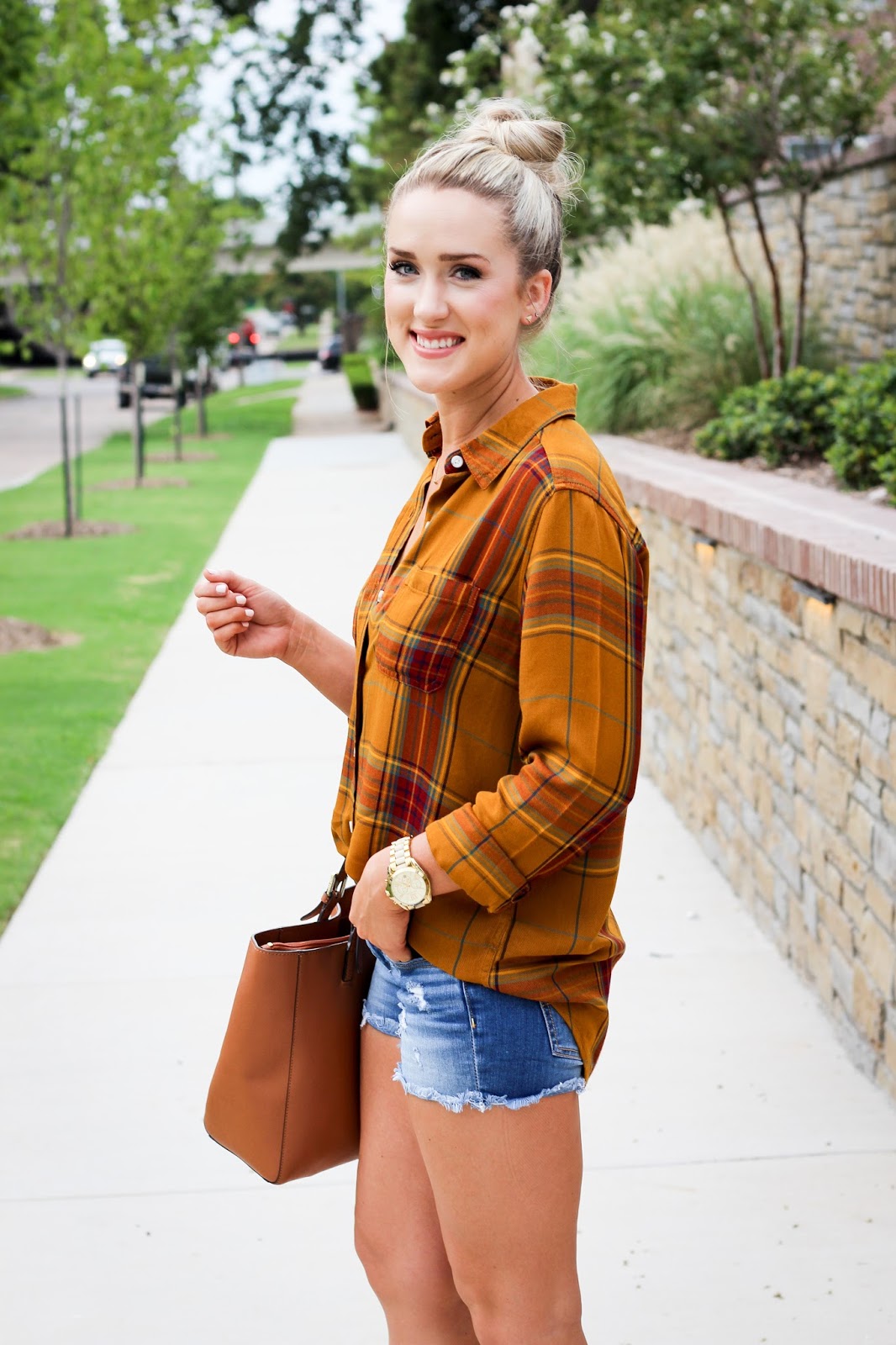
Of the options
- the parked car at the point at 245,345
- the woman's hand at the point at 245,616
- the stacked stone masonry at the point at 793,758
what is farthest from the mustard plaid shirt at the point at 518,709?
the parked car at the point at 245,345

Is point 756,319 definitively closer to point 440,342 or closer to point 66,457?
point 66,457

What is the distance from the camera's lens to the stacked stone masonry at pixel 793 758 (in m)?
3.88

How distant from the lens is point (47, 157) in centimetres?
1397

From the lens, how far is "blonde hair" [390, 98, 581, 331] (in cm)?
186

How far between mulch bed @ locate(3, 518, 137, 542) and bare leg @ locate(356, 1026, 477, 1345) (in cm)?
1289

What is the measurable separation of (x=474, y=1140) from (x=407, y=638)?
0.62 meters

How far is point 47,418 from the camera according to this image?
33844 mm

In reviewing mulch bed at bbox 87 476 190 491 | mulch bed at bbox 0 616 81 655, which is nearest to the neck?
mulch bed at bbox 0 616 81 655

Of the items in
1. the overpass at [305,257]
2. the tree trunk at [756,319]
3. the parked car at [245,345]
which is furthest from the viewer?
the overpass at [305,257]

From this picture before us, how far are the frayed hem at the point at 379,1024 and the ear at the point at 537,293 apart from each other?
0.94 m

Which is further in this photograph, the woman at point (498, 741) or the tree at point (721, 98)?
the tree at point (721, 98)

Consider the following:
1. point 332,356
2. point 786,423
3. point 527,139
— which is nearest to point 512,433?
point 527,139

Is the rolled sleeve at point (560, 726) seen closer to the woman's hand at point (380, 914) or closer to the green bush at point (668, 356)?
the woman's hand at point (380, 914)

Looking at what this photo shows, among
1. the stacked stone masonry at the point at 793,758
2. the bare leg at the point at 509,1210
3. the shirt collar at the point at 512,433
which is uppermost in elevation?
the shirt collar at the point at 512,433
